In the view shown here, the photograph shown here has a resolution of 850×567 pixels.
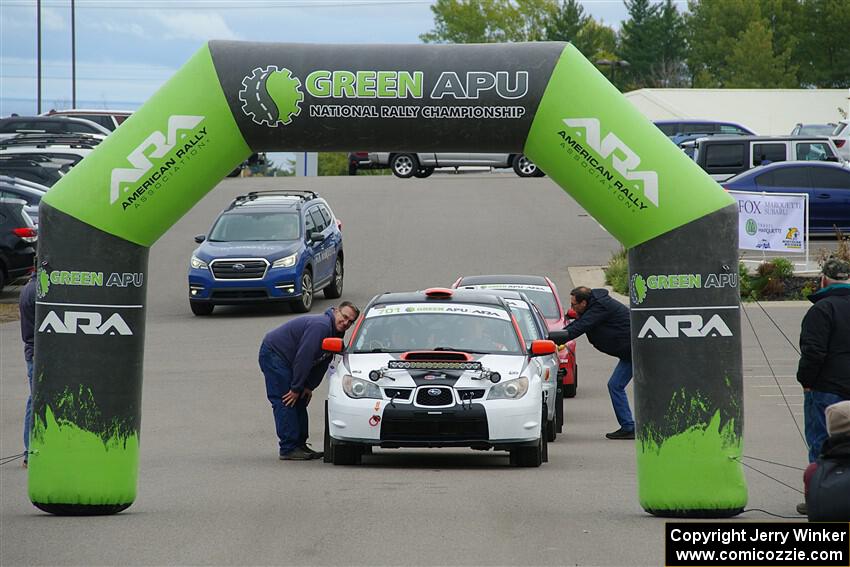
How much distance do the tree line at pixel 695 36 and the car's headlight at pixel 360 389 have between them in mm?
71718

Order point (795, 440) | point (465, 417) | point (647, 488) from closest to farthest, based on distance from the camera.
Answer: point (647, 488) → point (465, 417) → point (795, 440)

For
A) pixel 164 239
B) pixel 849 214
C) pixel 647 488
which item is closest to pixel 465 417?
pixel 647 488

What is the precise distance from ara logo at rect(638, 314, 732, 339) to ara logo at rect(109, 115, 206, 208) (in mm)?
3709

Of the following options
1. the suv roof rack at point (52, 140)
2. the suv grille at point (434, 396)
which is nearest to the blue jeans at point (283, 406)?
the suv grille at point (434, 396)

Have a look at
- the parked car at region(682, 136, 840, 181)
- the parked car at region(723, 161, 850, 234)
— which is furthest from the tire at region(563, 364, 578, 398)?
the parked car at region(682, 136, 840, 181)

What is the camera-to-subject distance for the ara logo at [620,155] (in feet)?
32.3

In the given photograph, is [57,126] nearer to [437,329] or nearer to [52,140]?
[52,140]

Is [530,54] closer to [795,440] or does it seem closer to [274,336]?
[274,336]

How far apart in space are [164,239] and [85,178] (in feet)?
81.5

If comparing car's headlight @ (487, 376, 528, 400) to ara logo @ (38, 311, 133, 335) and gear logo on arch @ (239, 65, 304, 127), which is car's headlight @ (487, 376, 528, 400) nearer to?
gear logo on arch @ (239, 65, 304, 127)

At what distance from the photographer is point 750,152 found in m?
32.7

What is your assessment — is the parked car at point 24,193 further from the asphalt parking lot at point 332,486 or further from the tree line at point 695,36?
the tree line at point 695,36

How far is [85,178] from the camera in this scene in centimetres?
1009

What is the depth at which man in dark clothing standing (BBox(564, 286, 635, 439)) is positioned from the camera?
47.7ft
